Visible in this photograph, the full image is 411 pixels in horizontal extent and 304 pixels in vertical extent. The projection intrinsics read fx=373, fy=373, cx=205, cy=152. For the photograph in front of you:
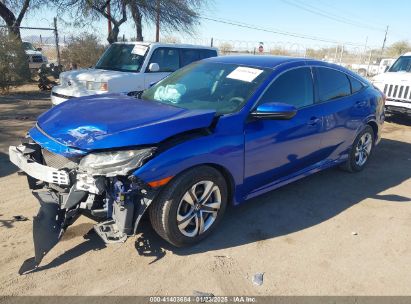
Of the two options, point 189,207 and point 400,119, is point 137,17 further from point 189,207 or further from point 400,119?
point 189,207

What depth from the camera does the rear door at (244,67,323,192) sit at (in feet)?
12.3

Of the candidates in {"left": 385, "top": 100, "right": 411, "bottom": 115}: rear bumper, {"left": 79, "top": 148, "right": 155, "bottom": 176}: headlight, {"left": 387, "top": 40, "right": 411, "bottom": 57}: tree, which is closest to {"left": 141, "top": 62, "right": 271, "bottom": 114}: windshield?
{"left": 79, "top": 148, "right": 155, "bottom": 176}: headlight

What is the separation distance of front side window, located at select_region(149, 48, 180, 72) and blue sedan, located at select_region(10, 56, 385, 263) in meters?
4.29

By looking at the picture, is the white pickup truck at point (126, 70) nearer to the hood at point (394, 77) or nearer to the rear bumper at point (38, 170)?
the rear bumper at point (38, 170)

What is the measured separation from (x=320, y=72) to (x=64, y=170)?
10.9 ft

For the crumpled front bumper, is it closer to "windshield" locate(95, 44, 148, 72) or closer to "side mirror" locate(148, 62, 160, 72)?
"side mirror" locate(148, 62, 160, 72)

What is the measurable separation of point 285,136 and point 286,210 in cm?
93

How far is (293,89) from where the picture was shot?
4.29m

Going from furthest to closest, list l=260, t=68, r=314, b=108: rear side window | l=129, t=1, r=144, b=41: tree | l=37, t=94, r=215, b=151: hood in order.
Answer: l=129, t=1, r=144, b=41: tree → l=260, t=68, r=314, b=108: rear side window → l=37, t=94, r=215, b=151: hood

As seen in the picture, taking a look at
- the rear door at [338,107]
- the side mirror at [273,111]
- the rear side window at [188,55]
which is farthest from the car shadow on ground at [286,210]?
the rear side window at [188,55]

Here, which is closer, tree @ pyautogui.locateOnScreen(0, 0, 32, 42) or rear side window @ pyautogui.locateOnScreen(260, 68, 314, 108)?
rear side window @ pyautogui.locateOnScreen(260, 68, 314, 108)

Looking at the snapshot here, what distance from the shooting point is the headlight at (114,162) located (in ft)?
9.53

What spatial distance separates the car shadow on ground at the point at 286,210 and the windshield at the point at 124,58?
5152 millimetres

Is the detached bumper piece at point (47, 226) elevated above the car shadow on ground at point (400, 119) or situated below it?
above
